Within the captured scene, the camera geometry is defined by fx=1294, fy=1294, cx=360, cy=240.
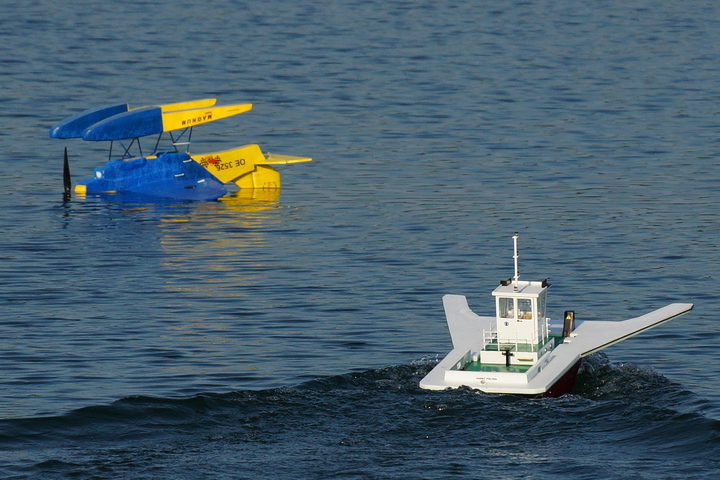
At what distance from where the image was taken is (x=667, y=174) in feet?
239

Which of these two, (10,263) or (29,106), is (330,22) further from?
(10,263)

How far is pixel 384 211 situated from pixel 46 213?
16698mm

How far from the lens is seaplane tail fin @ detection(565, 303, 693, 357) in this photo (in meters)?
39.4

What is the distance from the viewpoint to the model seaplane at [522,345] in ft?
116

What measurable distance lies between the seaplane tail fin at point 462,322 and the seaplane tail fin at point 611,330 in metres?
2.82

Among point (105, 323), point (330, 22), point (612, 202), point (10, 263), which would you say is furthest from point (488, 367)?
point (330, 22)

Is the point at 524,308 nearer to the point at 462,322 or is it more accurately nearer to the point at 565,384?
the point at 565,384

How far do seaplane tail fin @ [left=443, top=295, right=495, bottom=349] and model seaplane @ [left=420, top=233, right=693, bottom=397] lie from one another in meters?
0.03

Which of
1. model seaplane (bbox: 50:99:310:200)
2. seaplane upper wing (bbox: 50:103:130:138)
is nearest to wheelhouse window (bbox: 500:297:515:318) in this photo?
model seaplane (bbox: 50:99:310:200)

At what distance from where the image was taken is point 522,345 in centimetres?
3759

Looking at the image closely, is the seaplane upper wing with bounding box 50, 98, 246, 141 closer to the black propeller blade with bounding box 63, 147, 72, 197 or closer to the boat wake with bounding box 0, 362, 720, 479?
the black propeller blade with bounding box 63, 147, 72, 197

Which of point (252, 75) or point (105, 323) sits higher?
point (252, 75)

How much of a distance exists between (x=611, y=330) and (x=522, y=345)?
455 centimetres

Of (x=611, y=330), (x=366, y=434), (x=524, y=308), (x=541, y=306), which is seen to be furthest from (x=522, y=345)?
(x=366, y=434)
